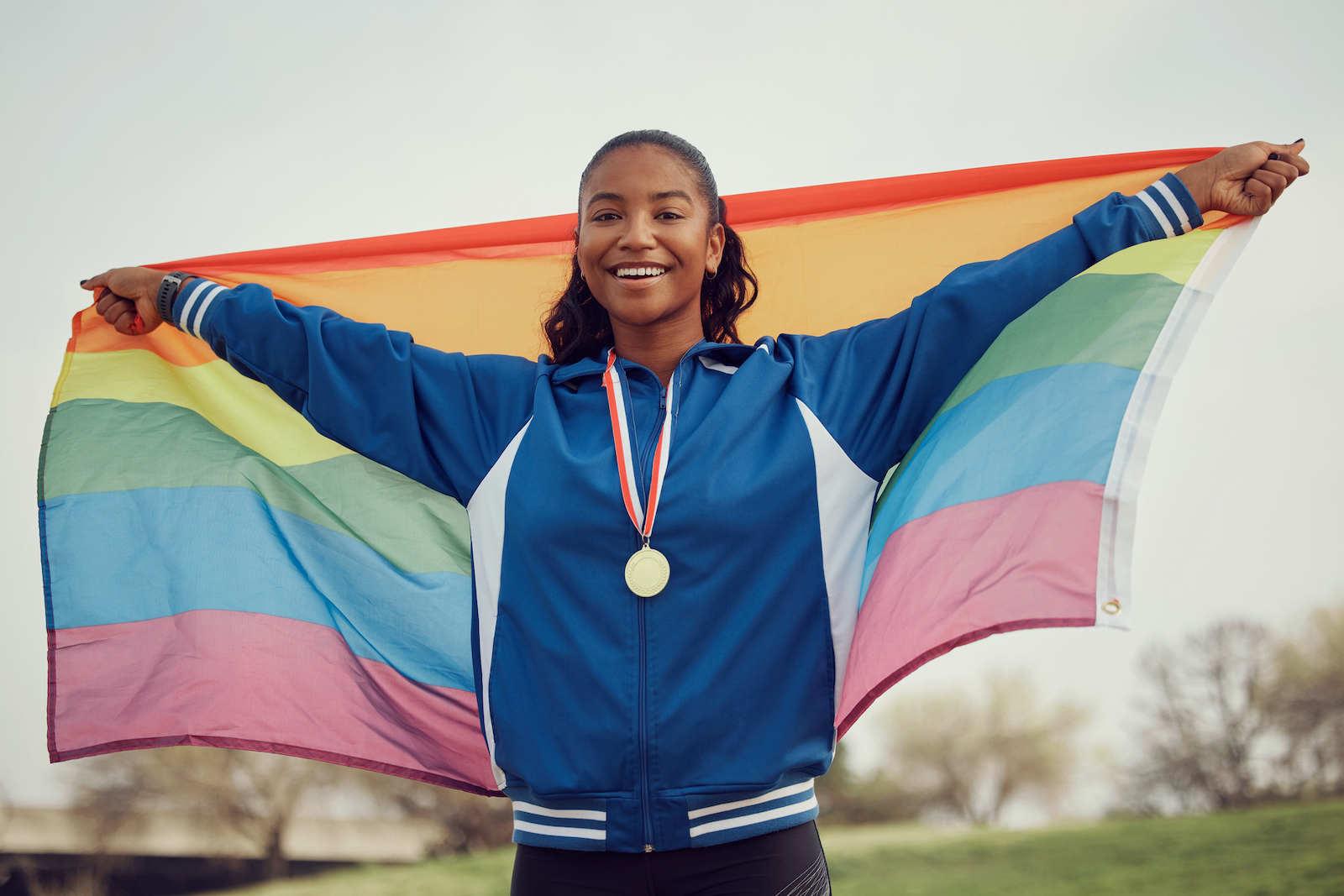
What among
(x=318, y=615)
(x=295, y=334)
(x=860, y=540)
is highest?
(x=295, y=334)

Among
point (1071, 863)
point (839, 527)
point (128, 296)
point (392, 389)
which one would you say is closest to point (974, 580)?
point (839, 527)

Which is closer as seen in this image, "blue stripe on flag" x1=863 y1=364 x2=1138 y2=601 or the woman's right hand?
"blue stripe on flag" x1=863 y1=364 x2=1138 y2=601

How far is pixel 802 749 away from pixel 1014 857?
6.38m

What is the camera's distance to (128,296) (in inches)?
77.4

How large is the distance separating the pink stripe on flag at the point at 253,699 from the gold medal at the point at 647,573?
80 centimetres

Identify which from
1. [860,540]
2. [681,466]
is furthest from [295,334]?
[860,540]

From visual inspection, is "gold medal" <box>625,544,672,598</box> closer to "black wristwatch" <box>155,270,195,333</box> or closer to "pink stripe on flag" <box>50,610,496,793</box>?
"pink stripe on flag" <box>50,610,496,793</box>

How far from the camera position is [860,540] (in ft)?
5.03

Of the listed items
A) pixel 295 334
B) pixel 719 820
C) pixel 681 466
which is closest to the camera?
pixel 719 820

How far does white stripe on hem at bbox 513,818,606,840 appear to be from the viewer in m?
1.25

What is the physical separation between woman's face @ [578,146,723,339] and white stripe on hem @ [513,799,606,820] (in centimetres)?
85

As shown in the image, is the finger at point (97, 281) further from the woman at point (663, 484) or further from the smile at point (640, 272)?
the smile at point (640, 272)

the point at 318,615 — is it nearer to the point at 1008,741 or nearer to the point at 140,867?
the point at 140,867

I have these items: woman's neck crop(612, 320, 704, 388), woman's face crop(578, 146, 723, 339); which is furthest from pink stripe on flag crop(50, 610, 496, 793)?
woman's face crop(578, 146, 723, 339)
